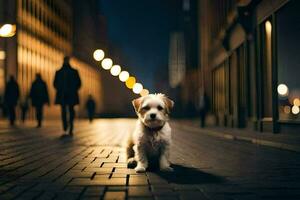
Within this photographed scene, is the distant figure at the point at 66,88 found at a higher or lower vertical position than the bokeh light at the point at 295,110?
higher

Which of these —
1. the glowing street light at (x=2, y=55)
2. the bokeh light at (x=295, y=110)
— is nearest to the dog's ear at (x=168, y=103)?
the bokeh light at (x=295, y=110)

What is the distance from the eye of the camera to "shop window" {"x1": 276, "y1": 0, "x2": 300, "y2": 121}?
46.6 ft

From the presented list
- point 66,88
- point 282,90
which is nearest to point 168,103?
point 66,88

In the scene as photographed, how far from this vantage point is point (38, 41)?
156ft

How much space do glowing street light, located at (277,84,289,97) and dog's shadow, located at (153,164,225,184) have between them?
8.66 metres

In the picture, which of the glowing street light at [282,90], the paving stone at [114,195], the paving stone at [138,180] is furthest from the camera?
the glowing street light at [282,90]

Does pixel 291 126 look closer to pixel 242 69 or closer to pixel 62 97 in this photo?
pixel 62 97

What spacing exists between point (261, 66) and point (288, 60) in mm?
3041

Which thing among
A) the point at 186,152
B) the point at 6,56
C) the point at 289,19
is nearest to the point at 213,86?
the point at 6,56

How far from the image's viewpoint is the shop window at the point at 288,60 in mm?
14211

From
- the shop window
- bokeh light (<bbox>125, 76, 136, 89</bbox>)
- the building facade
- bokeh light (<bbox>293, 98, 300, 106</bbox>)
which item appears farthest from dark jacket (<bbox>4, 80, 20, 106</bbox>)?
bokeh light (<bbox>293, 98, 300, 106</bbox>)

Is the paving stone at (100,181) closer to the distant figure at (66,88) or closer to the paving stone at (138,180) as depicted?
the paving stone at (138,180)

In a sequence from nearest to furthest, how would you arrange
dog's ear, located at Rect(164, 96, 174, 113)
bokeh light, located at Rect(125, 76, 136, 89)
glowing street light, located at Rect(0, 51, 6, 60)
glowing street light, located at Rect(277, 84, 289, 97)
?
dog's ear, located at Rect(164, 96, 174, 113)
glowing street light, located at Rect(277, 84, 289, 97)
bokeh light, located at Rect(125, 76, 136, 89)
glowing street light, located at Rect(0, 51, 6, 60)

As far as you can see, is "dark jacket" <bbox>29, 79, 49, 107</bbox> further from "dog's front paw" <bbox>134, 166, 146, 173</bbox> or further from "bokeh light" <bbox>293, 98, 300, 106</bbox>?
"dog's front paw" <bbox>134, 166, 146, 173</bbox>
